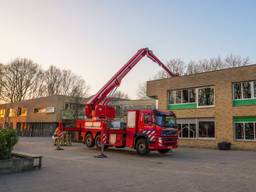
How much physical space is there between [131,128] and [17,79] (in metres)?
42.6

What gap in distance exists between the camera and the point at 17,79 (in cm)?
5266

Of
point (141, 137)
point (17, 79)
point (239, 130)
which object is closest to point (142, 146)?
point (141, 137)

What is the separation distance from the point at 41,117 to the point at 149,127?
3743 centimetres

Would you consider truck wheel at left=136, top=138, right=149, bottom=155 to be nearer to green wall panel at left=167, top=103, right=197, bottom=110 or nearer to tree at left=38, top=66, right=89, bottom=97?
green wall panel at left=167, top=103, right=197, bottom=110

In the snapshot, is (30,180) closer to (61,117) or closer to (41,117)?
(61,117)

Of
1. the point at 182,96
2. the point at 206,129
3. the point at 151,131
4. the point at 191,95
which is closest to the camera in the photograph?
the point at 151,131

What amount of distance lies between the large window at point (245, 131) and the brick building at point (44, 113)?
2490 cm

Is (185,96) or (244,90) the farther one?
(185,96)

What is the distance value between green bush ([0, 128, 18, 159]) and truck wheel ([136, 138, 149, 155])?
26.2 feet

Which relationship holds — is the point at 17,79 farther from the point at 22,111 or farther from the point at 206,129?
the point at 206,129

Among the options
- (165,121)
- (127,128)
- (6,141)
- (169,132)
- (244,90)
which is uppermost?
(244,90)

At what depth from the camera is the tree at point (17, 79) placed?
51.4 m

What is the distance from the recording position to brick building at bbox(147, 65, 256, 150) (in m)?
21.5

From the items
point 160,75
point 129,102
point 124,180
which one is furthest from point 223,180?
point 160,75
